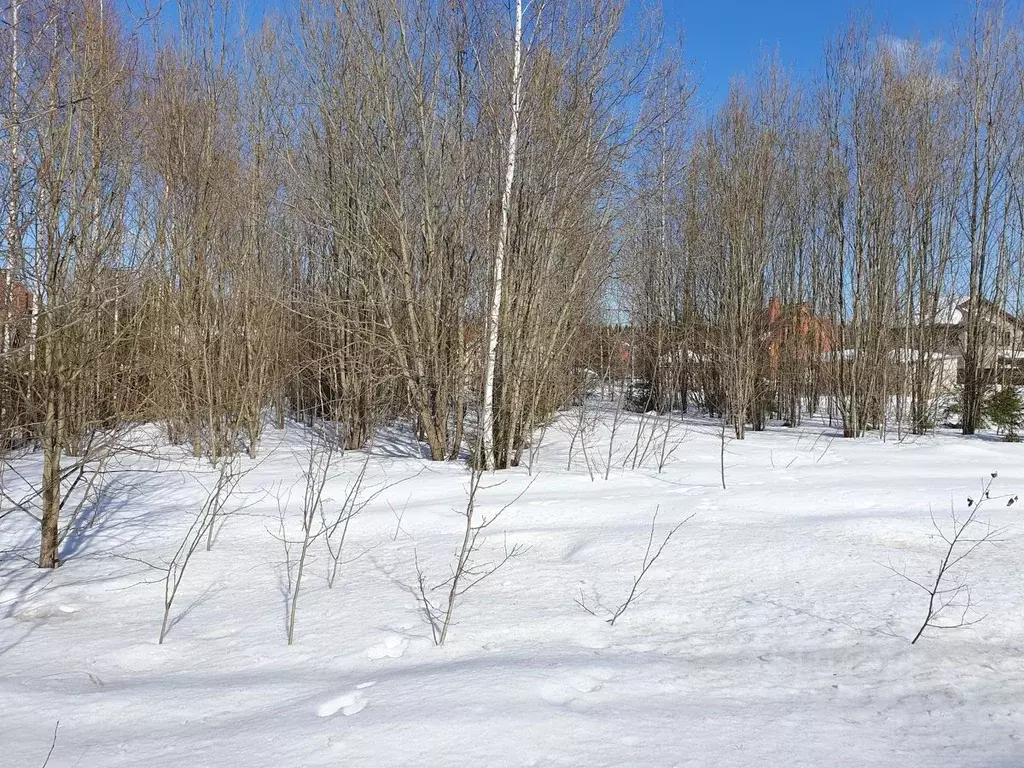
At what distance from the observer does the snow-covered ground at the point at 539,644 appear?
214 cm

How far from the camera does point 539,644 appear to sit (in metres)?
3.03

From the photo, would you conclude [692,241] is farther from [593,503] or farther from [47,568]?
[47,568]

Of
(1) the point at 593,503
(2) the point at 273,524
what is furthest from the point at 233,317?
(1) the point at 593,503

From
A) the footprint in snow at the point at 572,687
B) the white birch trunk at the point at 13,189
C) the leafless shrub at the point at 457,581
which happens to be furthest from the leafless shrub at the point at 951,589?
the white birch trunk at the point at 13,189

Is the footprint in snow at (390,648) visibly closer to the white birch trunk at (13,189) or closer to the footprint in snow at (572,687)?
the footprint in snow at (572,687)

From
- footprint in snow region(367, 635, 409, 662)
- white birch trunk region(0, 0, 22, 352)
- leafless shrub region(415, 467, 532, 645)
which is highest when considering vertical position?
white birch trunk region(0, 0, 22, 352)

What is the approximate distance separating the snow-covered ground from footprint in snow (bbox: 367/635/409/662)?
0.5 inches

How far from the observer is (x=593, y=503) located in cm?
557

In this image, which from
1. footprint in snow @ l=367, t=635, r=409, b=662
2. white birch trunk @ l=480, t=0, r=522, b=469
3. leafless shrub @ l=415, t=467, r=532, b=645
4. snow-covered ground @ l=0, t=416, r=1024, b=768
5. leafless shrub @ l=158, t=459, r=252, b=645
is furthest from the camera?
white birch trunk @ l=480, t=0, r=522, b=469

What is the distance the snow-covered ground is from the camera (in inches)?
84.4

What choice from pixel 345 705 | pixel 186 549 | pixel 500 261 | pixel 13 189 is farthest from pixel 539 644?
pixel 500 261

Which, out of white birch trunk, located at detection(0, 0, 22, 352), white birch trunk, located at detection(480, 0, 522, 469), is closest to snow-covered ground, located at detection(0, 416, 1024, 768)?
white birch trunk, located at detection(480, 0, 522, 469)

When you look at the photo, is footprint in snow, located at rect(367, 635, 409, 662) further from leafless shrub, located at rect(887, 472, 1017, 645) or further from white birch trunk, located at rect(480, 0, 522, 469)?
white birch trunk, located at rect(480, 0, 522, 469)

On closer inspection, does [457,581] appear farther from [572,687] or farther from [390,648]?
[572,687]
